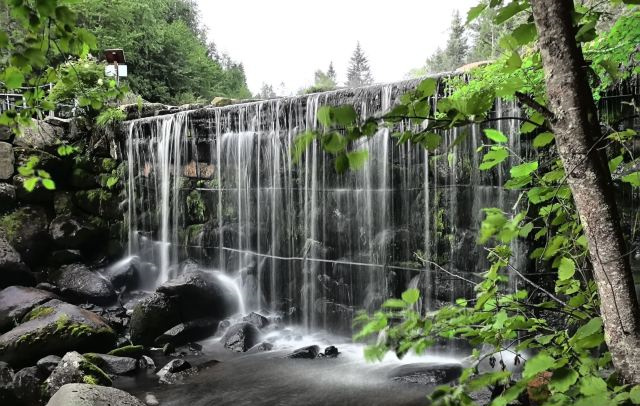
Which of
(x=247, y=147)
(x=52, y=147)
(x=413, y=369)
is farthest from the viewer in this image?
(x=52, y=147)

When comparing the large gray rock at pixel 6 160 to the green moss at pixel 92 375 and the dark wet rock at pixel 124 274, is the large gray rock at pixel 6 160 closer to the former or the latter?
the dark wet rock at pixel 124 274

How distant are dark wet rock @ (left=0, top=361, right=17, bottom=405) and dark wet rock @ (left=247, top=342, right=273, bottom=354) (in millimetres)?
3807

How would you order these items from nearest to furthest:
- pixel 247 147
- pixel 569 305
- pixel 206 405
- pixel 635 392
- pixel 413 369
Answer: pixel 635 392
pixel 569 305
pixel 206 405
pixel 413 369
pixel 247 147

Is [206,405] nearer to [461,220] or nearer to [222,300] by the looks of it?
[222,300]

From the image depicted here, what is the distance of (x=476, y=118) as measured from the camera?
1.25 meters

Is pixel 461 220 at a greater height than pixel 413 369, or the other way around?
pixel 461 220

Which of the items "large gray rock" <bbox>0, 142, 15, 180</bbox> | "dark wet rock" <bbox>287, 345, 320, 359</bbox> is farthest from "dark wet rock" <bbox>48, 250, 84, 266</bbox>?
"dark wet rock" <bbox>287, 345, 320, 359</bbox>

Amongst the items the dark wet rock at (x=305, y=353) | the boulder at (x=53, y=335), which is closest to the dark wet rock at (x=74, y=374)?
the boulder at (x=53, y=335)

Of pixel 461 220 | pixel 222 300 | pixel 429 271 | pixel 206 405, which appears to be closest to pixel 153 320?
pixel 222 300

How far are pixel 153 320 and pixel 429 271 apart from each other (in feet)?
18.7

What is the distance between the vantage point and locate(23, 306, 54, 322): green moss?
28.0 feet

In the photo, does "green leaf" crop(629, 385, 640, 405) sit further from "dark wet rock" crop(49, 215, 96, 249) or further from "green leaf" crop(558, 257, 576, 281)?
"dark wet rock" crop(49, 215, 96, 249)

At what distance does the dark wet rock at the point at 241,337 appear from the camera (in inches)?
348

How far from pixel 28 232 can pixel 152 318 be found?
651 cm
